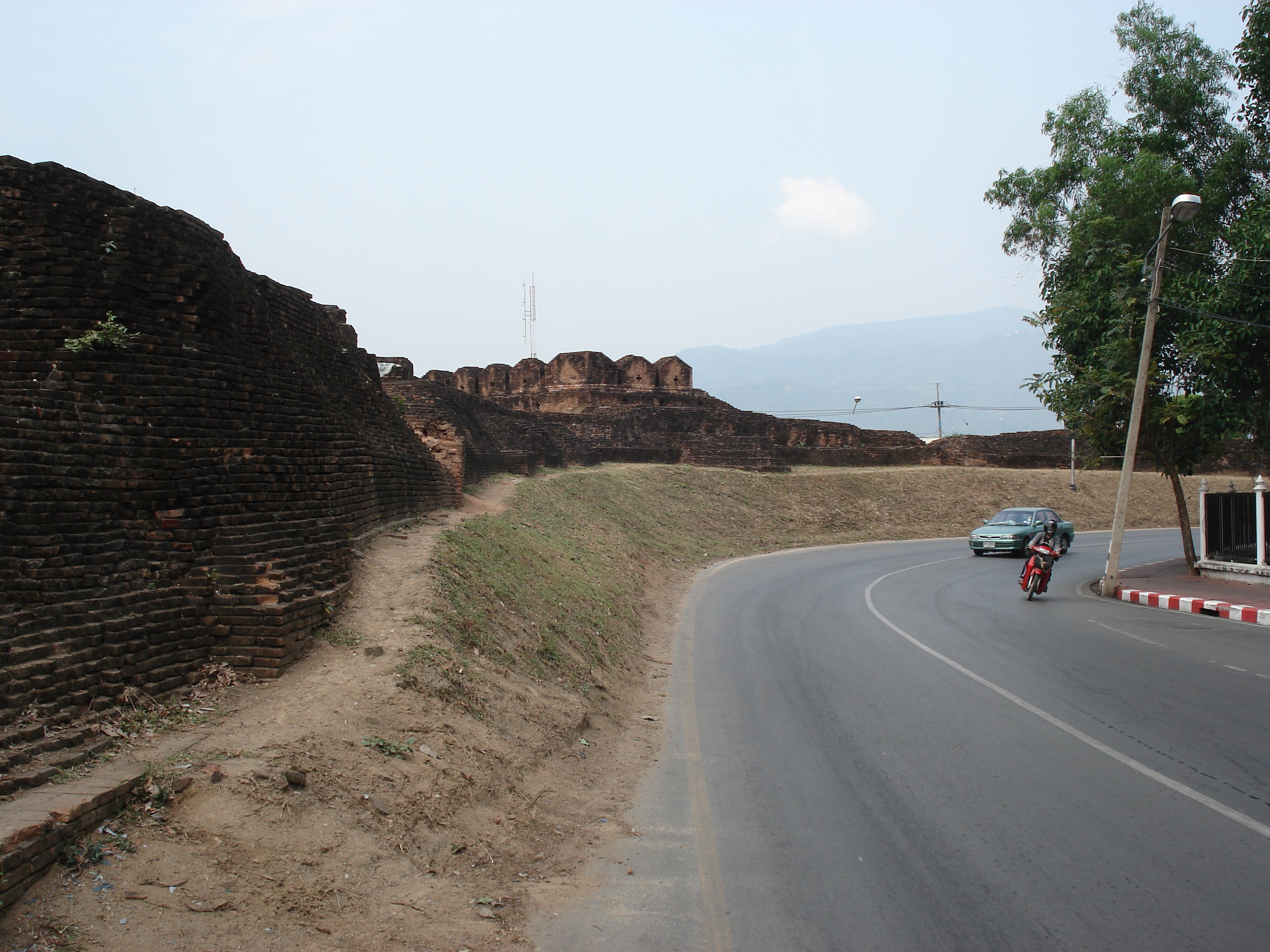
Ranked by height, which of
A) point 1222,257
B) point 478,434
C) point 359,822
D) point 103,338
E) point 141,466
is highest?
point 1222,257

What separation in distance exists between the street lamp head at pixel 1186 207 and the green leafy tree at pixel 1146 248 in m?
1.83

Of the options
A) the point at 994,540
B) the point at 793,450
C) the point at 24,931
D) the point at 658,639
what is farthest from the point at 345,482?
the point at 793,450

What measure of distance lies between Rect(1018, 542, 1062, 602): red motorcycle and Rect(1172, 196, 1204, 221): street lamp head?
5.88 meters

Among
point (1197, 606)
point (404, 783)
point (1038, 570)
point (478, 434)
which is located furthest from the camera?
point (478, 434)

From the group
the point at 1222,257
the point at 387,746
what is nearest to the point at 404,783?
the point at 387,746

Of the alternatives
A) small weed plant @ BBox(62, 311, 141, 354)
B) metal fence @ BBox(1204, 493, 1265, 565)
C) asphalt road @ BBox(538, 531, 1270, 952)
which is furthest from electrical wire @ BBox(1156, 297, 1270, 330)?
small weed plant @ BBox(62, 311, 141, 354)

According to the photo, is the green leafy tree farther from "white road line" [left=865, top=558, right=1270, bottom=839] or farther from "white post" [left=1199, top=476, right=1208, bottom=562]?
"white road line" [left=865, top=558, right=1270, bottom=839]

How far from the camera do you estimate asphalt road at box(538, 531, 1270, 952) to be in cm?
368

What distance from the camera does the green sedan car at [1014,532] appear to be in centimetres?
2194

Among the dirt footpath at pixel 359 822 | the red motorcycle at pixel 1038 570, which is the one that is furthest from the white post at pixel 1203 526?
the dirt footpath at pixel 359 822

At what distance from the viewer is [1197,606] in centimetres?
1338

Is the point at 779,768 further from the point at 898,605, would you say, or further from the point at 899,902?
the point at 898,605

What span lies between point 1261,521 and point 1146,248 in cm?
632

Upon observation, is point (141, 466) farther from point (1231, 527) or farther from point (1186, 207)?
point (1231, 527)
